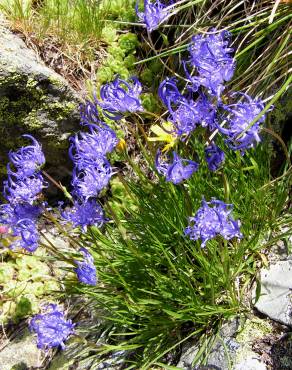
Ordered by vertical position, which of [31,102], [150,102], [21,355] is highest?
[31,102]

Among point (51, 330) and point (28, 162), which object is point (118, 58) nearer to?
point (28, 162)

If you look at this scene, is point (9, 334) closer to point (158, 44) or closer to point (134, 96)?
point (134, 96)

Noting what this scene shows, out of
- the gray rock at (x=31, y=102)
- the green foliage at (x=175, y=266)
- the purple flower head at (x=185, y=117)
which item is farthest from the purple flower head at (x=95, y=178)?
the gray rock at (x=31, y=102)

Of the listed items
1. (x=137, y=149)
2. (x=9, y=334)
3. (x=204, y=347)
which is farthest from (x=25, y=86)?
(x=204, y=347)

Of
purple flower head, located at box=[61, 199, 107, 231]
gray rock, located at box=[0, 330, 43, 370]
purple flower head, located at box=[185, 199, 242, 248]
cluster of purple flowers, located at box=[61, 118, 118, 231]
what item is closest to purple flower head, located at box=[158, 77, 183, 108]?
cluster of purple flowers, located at box=[61, 118, 118, 231]

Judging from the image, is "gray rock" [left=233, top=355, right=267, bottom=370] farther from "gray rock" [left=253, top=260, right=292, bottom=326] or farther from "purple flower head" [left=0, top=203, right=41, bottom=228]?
"purple flower head" [left=0, top=203, right=41, bottom=228]

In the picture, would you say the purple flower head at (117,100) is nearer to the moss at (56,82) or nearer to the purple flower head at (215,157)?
the purple flower head at (215,157)

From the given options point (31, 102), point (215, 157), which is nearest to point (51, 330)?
point (215, 157)
